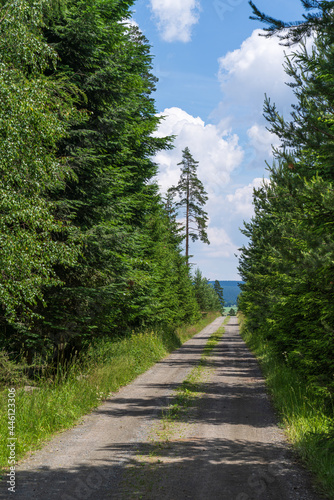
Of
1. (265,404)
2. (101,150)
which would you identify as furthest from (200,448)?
(101,150)

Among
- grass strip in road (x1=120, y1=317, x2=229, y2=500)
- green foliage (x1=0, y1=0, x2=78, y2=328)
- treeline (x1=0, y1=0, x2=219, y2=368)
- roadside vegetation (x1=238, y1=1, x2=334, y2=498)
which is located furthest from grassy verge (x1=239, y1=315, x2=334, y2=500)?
green foliage (x1=0, y1=0, x2=78, y2=328)

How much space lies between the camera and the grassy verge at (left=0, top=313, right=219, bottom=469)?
759 cm

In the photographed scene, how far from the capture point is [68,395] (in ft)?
32.1

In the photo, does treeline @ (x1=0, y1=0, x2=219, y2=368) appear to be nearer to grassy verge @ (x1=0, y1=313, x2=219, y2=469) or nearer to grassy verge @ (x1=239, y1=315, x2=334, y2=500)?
grassy verge @ (x1=0, y1=313, x2=219, y2=469)

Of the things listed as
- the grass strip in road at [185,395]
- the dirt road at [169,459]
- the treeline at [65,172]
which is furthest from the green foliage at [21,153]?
the grass strip in road at [185,395]

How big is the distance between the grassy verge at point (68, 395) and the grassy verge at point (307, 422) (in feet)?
14.8

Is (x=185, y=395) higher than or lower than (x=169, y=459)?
lower

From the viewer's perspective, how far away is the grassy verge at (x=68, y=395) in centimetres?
759

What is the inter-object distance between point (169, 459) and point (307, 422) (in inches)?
120

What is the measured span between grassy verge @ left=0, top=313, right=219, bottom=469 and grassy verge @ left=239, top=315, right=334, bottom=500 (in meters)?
4.52

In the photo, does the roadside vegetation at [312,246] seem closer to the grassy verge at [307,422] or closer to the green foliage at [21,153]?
the grassy verge at [307,422]

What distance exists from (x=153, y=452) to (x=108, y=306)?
6343mm

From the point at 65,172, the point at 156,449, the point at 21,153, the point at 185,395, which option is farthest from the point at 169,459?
the point at 65,172

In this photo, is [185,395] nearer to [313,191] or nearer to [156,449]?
[156,449]
